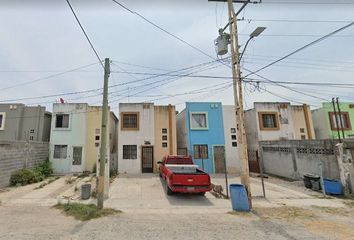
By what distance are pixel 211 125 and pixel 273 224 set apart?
44.8 ft

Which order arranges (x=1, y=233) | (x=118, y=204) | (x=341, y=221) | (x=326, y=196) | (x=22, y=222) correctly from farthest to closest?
1. (x=326, y=196)
2. (x=118, y=204)
3. (x=341, y=221)
4. (x=22, y=222)
5. (x=1, y=233)

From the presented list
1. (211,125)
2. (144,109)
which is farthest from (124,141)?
(211,125)

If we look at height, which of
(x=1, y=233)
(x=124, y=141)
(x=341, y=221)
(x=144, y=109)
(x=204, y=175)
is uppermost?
(x=144, y=109)

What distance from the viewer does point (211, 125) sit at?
2055 cm

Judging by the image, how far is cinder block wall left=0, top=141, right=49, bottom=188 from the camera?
13195 mm

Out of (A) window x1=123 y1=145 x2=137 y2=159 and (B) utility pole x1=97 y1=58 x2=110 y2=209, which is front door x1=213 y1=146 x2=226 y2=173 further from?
(B) utility pole x1=97 y1=58 x2=110 y2=209

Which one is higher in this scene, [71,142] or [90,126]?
[90,126]

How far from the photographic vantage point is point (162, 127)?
20.5 meters

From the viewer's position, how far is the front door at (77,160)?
19359 millimetres

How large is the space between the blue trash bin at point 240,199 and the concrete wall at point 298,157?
742 cm

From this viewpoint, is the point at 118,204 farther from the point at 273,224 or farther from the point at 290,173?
the point at 290,173

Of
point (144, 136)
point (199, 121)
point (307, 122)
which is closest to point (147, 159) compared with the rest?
point (144, 136)

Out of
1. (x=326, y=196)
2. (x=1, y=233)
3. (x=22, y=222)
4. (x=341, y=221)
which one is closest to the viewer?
(x=1, y=233)

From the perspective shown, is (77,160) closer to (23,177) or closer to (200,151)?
(23,177)
